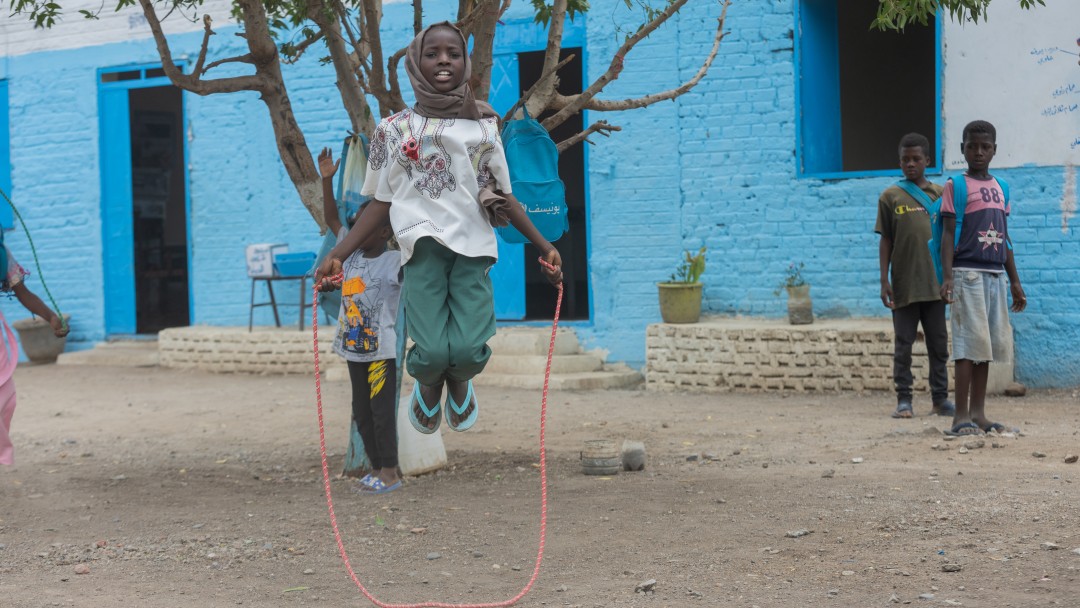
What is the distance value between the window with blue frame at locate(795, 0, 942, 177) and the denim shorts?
11.9ft

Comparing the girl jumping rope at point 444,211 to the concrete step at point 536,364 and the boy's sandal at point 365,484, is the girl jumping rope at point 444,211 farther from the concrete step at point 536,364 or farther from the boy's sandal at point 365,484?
the concrete step at point 536,364

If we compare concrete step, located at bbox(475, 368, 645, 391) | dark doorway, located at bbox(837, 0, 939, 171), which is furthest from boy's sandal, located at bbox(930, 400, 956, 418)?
dark doorway, located at bbox(837, 0, 939, 171)

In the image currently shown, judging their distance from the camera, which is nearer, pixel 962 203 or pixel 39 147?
pixel 962 203

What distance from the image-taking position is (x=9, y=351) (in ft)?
19.7

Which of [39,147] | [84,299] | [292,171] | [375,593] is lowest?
[375,593]

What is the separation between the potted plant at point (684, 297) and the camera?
33.4ft

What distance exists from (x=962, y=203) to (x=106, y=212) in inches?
388

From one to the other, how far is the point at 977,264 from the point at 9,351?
517cm

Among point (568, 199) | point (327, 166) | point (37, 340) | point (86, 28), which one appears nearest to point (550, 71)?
point (327, 166)

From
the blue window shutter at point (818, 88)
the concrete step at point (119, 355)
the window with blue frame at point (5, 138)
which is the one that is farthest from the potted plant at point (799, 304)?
the window with blue frame at point (5, 138)

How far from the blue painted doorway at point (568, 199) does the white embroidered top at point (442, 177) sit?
20.1 feet

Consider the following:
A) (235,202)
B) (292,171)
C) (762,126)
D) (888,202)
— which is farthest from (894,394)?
(235,202)

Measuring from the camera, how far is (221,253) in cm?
1275

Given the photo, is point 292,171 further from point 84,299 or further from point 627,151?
point 84,299
